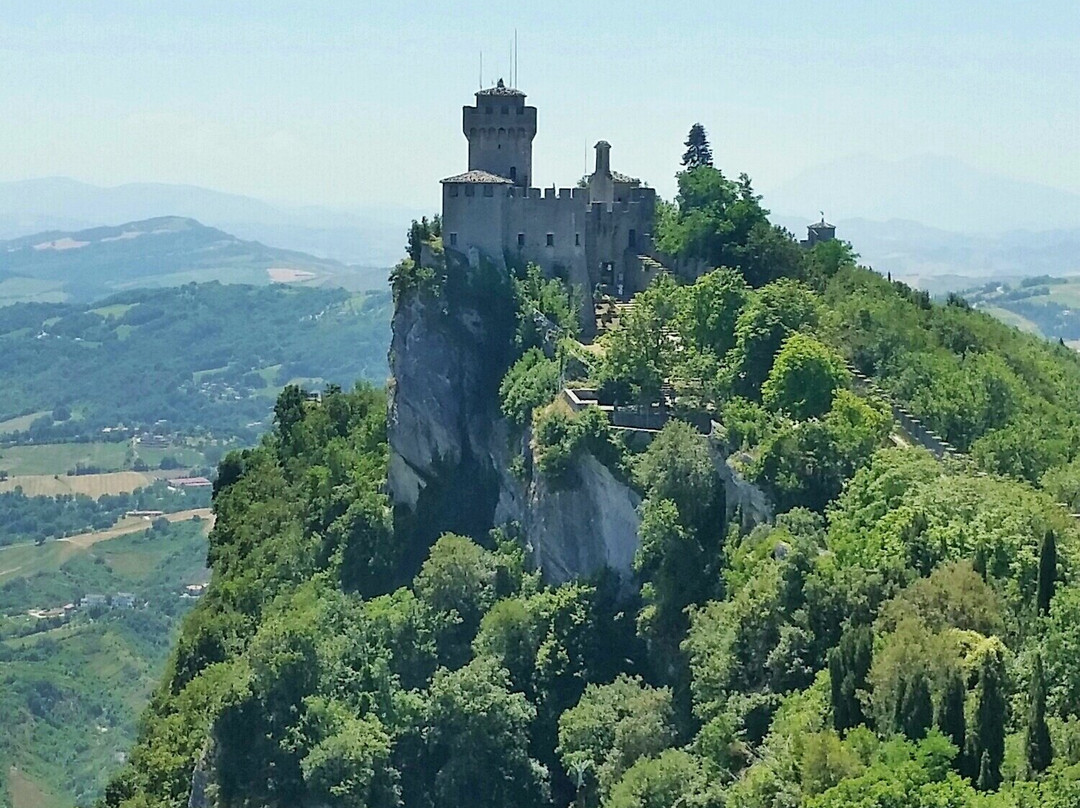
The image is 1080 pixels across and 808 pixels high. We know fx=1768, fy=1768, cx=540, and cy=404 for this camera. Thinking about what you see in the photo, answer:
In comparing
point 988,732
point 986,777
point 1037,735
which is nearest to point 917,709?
point 988,732

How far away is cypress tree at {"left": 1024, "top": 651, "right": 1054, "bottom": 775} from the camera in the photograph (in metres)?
37.5

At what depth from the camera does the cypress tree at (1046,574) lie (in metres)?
41.9

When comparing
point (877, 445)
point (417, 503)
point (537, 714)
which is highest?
point (877, 445)

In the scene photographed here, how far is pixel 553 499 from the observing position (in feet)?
210

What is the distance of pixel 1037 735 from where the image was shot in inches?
1486

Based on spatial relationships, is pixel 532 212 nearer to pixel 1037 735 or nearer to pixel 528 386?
pixel 528 386

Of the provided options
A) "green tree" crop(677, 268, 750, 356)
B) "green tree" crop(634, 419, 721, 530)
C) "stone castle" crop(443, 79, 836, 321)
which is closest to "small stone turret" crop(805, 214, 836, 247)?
"stone castle" crop(443, 79, 836, 321)

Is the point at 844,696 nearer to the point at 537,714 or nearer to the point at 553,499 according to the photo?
the point at 537,714

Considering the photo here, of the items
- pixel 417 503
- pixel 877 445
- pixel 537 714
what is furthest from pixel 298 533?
pixel 877 445

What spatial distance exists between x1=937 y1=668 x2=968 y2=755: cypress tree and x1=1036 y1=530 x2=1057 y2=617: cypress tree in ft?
14.6

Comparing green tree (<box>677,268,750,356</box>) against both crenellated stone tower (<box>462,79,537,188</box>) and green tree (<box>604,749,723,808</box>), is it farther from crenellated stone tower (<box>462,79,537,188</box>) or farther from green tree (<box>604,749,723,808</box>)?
green tree (<box>604,749,723,808</box>)

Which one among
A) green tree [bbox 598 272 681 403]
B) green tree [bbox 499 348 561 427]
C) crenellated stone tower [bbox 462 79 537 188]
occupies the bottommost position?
green tree [bbox 499 348 561 427]

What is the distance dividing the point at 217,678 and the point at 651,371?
21174 mm

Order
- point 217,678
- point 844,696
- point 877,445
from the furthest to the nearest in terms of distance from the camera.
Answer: point 217,678, point 877,445, point 844,696
